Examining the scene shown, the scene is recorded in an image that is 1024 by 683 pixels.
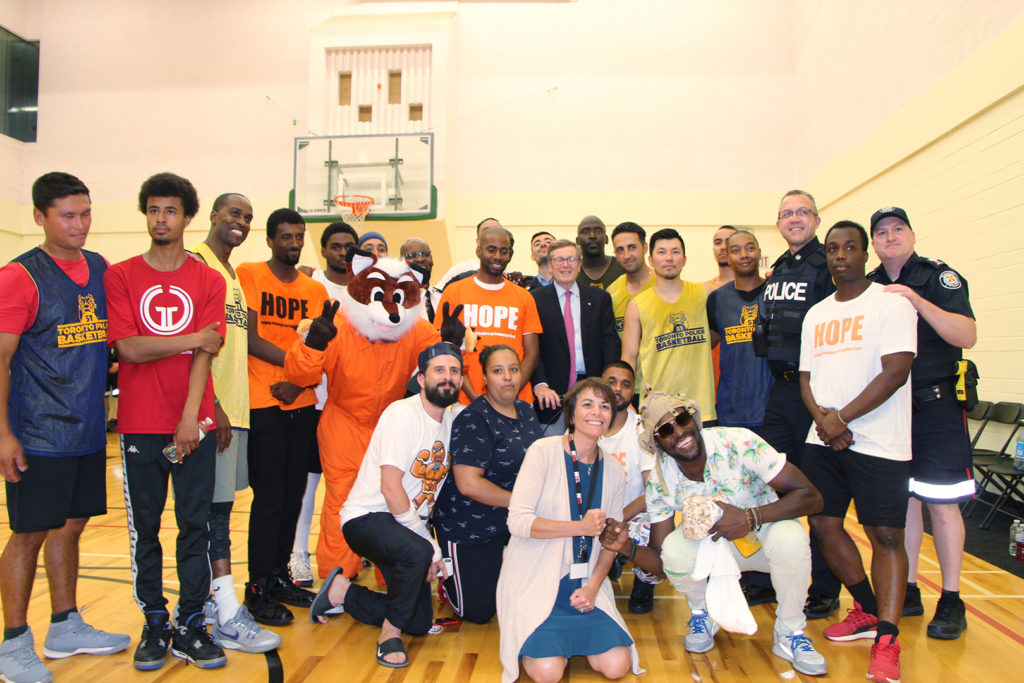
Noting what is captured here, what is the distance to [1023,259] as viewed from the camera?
570cm

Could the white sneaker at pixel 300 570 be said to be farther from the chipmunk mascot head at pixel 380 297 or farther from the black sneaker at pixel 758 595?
the black sneaker at pixel 758 595

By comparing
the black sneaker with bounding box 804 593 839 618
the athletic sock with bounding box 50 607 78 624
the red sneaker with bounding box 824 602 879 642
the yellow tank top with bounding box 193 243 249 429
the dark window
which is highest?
the dark window

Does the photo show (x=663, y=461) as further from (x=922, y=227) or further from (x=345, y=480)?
(x=922, y=227)

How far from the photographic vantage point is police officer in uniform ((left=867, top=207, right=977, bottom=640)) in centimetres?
307

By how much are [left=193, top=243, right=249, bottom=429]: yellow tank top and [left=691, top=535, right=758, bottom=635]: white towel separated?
6.95 feet

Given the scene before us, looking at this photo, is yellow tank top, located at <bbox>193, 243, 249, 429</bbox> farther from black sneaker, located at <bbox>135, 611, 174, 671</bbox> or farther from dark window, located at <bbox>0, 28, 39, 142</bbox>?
dark window, located at <bbox>0, 28, 39, 142</bbox>

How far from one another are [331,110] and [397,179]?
181 cm

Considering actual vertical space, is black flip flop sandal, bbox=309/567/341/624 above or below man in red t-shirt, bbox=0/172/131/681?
below

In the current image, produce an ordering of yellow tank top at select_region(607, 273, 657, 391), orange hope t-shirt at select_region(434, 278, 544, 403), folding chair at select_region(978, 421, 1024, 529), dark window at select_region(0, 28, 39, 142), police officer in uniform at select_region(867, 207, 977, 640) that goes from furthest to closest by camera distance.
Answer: dark window at select_region(0, 28, 39, 142), folding chair at select_region(978, 421, 1024, 529), yellow tank top at select_region(607, 273, 657, 391), orange hope t-shirt at select_region(434, 278, 544, 403), police officer in uniform at select_region(867, 207, 977, 640)

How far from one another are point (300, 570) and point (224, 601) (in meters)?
0.92

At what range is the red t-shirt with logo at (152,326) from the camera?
2656mm

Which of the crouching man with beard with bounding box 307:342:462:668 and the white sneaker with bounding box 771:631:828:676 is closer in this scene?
the white sneaker with bounding box 771:631:828:676

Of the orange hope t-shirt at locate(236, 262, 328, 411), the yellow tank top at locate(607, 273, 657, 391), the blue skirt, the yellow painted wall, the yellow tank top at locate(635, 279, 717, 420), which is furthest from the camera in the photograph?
the yellow painted wall

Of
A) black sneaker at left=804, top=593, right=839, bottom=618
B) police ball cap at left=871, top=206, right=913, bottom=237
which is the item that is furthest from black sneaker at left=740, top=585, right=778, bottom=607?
police ball cap at left=871, top=206, right=913, bottom=237
